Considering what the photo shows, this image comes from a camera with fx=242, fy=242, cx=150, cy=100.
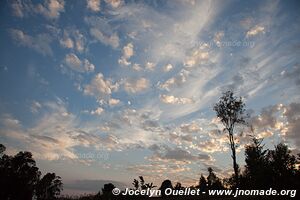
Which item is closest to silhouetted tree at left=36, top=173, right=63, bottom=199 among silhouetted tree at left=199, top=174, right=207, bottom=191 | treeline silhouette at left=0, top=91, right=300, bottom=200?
treeline silhouette at left=0, top=91, right=300, bottom=200

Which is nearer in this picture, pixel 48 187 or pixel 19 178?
pixel 19 178

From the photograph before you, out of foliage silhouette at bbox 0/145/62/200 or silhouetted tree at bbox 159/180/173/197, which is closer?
silhouetted tree at bbox 159/180/173/197

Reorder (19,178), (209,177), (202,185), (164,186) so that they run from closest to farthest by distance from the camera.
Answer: (164,186) → (202,185) → (19,178) → (209,177)

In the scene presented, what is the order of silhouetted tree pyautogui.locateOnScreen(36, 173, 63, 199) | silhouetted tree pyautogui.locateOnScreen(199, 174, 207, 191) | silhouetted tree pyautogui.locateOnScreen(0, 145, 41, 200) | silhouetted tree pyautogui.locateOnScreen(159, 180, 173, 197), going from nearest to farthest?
silhouetted tree pyautogui.locateOnScreen(159, 180, 173, 197) → silhouetted tree pyautogui.locateOnScreen(199, 174, 207, 191) → silhouetted tree pyautogui.locateOnScreen(0, 145, 41, 200) → silhouetted tree pyautogui.locateOnScreen(36, 173, 63, 199)

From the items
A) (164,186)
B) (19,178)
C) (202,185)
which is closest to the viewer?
(164,186)

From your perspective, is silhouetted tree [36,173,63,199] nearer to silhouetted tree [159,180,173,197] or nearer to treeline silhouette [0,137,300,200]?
treeline silhouette [0,137,300,200]

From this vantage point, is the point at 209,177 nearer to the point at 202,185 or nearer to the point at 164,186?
the point at 202,185

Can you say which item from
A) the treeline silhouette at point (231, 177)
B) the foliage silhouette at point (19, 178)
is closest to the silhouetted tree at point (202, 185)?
the treeline silhouette at point (231, 177)

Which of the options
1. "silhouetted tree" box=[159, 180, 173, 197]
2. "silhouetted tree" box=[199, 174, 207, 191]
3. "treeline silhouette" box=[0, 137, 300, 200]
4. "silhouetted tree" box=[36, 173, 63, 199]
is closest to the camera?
"treeline silhouette" box=[0, 137, 300, 200]

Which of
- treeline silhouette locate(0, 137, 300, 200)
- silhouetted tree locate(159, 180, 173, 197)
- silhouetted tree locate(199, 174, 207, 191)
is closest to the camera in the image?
treeline silhouette locate(0, 137, 300, 200)

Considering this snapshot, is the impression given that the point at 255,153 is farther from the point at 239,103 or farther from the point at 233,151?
the point at 239,103

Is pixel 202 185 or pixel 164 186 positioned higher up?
pixel 202 185

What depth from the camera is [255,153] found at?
37344 millimetres

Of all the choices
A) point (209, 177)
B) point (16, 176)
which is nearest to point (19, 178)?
point (16, 176)
